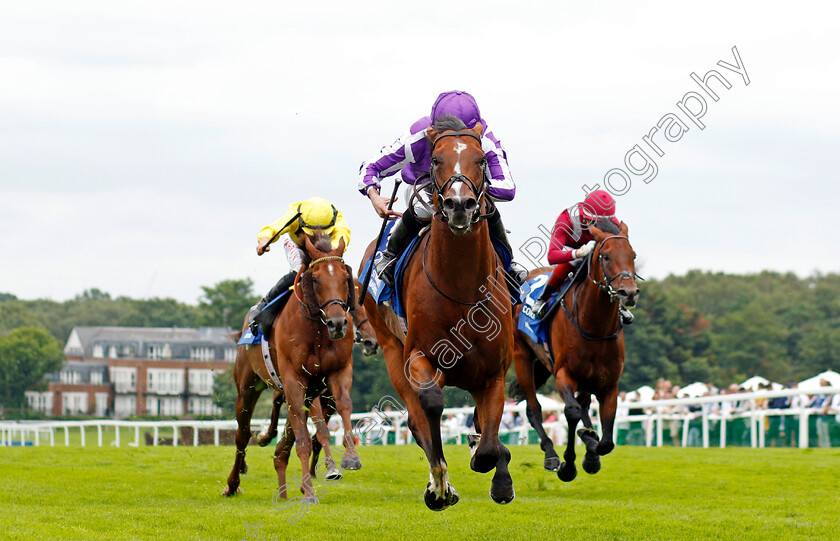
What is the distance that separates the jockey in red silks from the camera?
32.1 ft

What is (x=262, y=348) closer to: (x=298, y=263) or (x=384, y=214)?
(x=298, y=263)

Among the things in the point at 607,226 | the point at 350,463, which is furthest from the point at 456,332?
the point at 607,226

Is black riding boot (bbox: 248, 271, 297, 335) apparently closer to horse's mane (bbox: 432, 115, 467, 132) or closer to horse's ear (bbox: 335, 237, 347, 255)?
horse's ear (bbox: 335, 237, 347, 255)

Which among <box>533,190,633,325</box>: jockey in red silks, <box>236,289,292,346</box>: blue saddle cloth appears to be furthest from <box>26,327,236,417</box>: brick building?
<box>533,190,633,325</box>: jockey in red silks

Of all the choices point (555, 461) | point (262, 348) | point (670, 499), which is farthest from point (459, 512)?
point (262, 348)

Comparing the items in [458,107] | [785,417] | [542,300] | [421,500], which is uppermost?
[458,107]

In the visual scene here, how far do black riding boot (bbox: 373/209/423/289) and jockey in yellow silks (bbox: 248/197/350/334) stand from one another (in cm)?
275

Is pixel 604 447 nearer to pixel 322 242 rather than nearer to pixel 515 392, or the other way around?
pixel 515 392

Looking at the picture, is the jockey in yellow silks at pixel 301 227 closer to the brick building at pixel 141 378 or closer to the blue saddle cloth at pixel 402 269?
the blue saddle cloth at pixel 402 269

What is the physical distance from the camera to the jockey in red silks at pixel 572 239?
9781 millimetres

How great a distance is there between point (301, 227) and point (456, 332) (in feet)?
14.0

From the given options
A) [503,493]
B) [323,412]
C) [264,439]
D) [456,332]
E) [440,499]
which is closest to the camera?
[440,499]

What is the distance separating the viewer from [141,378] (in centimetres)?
10031

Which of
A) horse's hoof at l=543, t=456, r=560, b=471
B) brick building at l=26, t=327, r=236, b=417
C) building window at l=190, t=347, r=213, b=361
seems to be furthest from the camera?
building window at l=190, t=347, r=213, b=361
